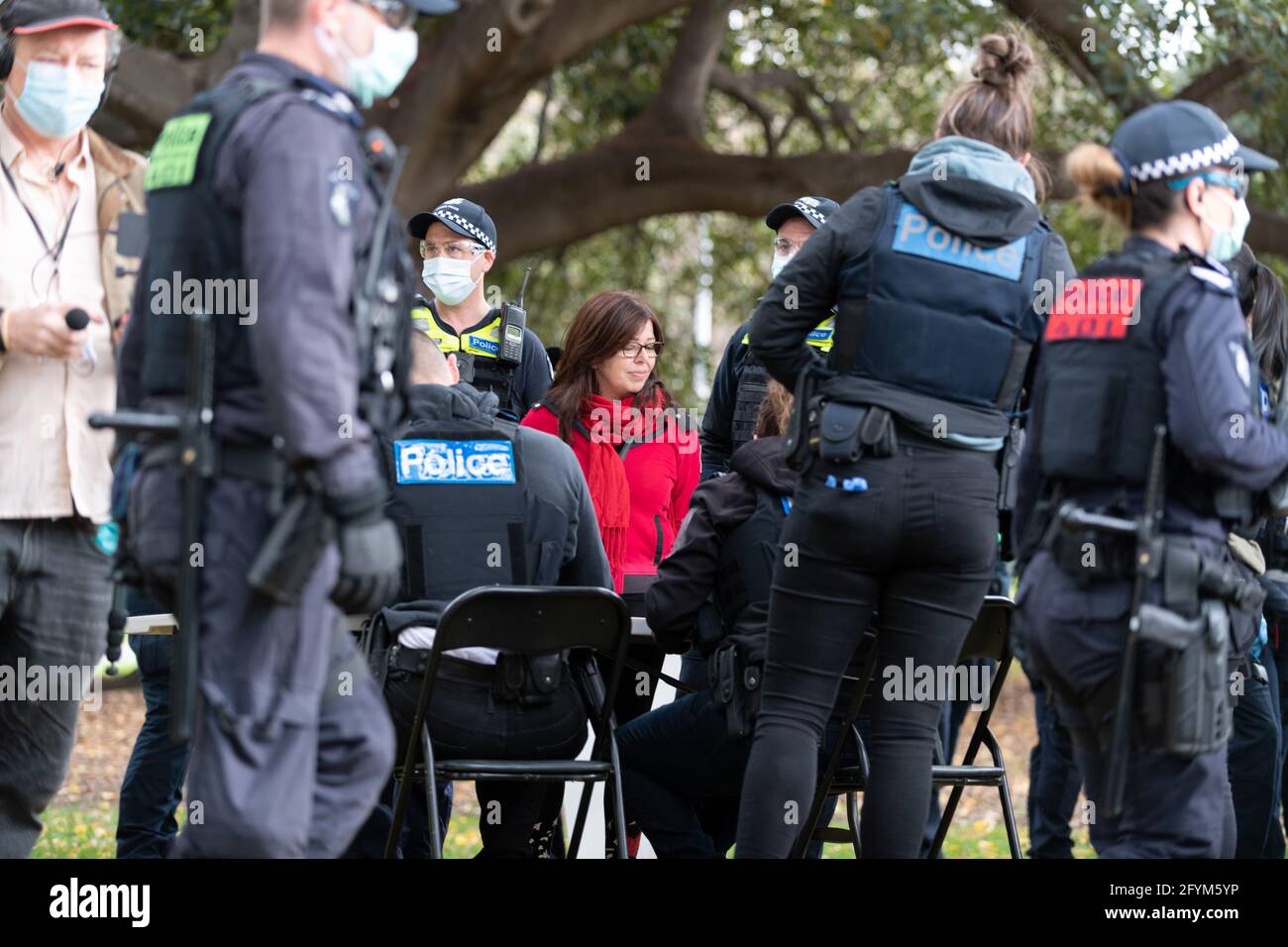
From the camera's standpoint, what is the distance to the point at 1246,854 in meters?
5.32

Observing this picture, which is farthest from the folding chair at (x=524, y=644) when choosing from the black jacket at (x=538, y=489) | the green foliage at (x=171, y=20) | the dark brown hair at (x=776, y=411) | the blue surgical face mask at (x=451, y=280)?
the green foliage at (x=171, y=20)

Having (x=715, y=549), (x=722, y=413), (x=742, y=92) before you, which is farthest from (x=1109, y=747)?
(x=742, y=92)

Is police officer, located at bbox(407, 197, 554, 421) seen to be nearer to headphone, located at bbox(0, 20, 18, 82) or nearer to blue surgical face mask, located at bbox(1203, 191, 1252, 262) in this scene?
headphone, located at bbox(0, 20, 18, 82)

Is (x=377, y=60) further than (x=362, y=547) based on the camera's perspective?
Yes

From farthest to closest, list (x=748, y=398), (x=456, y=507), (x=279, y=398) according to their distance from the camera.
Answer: (x=748, y=398) → (x=456, y=507) → (x=279, y=398)

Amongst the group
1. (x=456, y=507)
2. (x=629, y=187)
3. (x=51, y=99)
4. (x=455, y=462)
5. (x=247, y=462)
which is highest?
(x=629, y=187)

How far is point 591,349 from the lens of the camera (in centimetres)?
588

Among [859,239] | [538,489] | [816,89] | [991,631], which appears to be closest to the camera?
[859,239]

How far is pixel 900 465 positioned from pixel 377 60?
1532 millimetres

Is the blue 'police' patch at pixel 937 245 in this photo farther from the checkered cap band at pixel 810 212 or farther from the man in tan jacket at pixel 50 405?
the man in tan jacket at pixel 50 405

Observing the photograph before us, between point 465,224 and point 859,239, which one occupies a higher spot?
point 465,224

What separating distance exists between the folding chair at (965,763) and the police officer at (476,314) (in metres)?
1.98

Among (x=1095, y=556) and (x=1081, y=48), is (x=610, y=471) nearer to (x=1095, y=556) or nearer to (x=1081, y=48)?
(x=1095, y=556)
